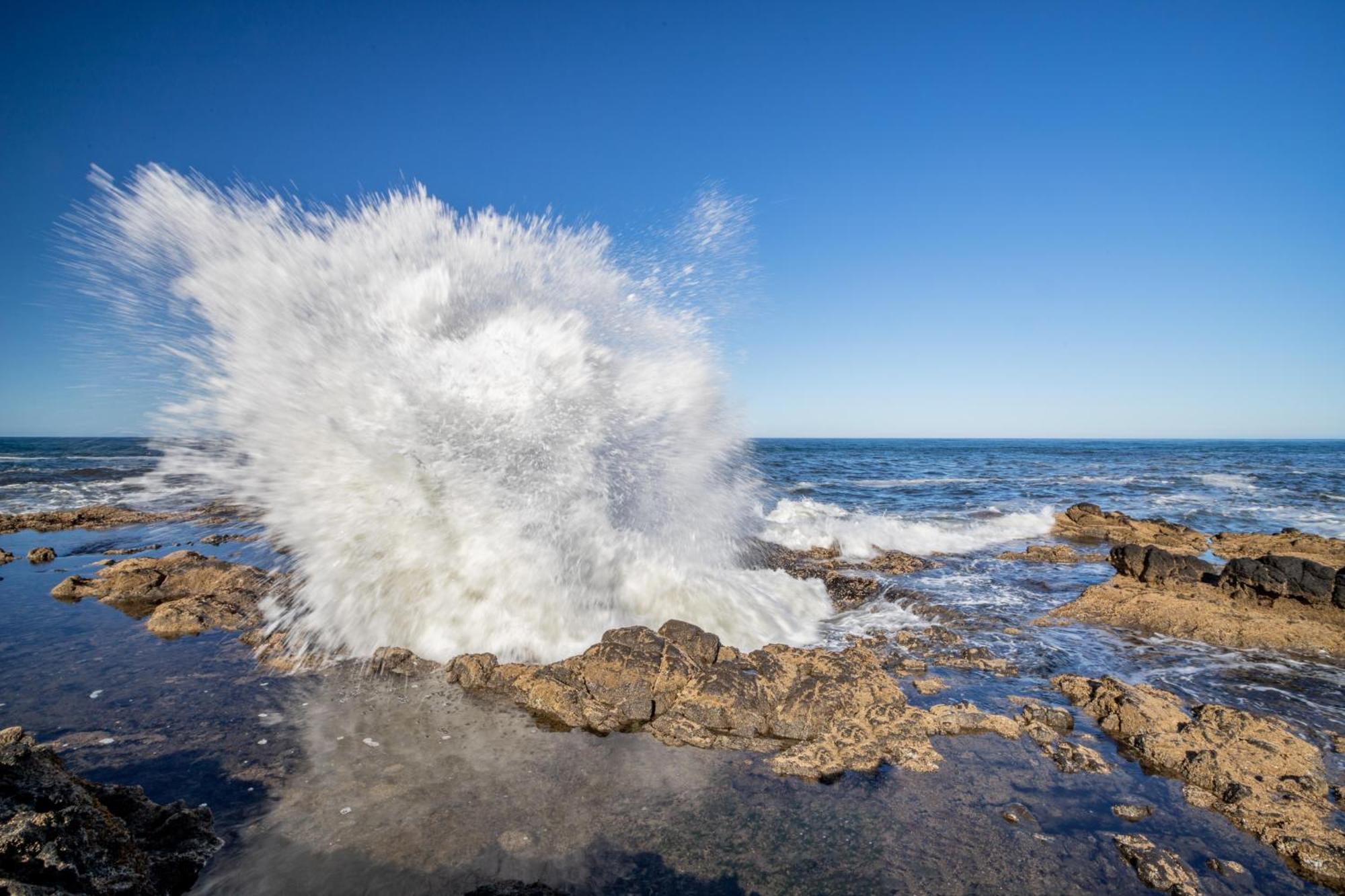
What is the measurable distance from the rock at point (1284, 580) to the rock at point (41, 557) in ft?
51.9

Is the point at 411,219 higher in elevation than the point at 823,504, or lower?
higher

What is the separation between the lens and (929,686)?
190 inches

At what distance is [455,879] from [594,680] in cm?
180

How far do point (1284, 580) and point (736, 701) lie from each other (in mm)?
7056

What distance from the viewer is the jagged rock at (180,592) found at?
588 centimetres

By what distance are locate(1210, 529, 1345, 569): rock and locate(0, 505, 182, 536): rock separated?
2145 cm

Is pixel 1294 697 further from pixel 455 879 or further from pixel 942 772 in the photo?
pixel 455 879

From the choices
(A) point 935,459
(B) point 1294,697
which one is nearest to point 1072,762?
(B) point 1294,697

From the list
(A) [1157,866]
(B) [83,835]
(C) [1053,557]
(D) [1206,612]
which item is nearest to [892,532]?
(C) [1053,557]

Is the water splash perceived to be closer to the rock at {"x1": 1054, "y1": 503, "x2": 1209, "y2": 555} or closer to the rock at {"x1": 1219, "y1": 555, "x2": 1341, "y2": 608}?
the rock at {"x1": 1219, "y1": 555, "x2": 1341, "y2": 608}

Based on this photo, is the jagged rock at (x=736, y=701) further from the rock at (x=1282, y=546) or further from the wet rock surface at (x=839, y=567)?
the rock at (x=1282, y=546)

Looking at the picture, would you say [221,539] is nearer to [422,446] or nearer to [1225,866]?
[422,446]

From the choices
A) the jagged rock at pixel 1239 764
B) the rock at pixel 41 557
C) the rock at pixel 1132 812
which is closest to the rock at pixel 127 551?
the rock at pixel 41 557

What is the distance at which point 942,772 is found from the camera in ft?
11.8
